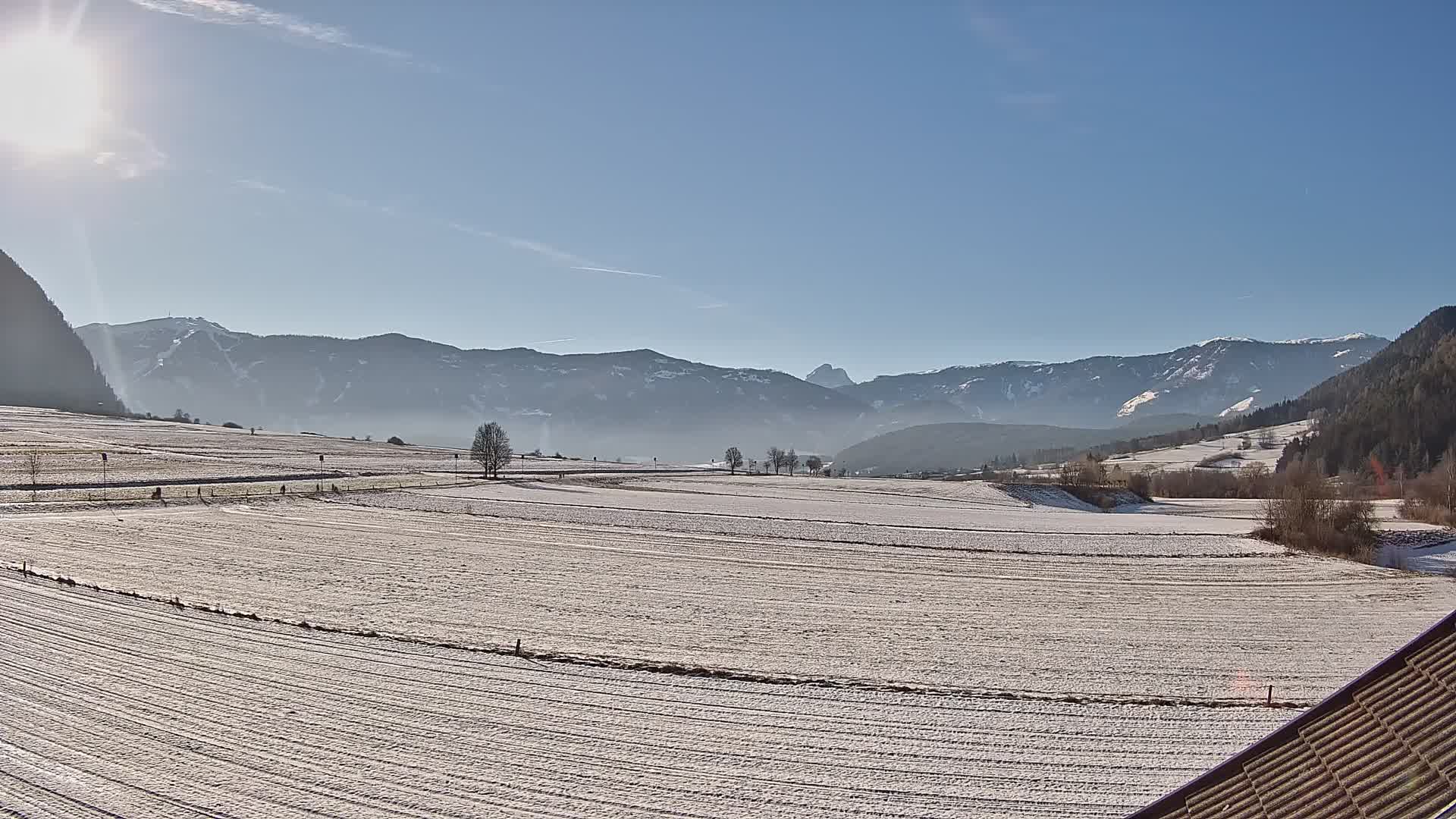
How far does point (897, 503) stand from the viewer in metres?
83.6

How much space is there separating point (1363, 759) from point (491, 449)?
319ft

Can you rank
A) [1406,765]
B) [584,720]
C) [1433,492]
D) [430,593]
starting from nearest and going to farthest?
[1406,765] → [584,720] → [430,593] → [1433,492]

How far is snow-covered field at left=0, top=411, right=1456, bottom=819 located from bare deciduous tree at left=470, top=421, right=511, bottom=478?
51.7 m

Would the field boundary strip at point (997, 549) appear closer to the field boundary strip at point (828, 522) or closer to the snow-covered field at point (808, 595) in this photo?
the field boundary strip at point (828, 522)

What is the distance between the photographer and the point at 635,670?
2066cm

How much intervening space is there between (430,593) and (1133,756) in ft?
75.4

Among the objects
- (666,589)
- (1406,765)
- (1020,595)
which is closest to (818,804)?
(1406,765)

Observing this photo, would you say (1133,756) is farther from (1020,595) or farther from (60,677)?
(60,677)

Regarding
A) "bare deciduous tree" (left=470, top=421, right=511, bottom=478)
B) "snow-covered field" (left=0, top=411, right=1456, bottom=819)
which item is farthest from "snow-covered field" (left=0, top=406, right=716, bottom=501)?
"snow-covered field" (left=0, top=411, right=1456, bottom=819)

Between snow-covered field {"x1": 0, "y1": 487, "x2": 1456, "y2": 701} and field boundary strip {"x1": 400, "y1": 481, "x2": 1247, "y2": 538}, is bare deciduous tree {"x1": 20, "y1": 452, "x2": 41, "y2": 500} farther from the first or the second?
field boundary strip {"x1": 400, "y1": 481, "x2": 1247, "y2": 538}

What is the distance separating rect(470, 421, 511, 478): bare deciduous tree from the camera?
9794 cm

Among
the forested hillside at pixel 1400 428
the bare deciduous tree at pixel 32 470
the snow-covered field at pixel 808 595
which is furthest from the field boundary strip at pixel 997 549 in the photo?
the forested hillside at pixel 1400 428

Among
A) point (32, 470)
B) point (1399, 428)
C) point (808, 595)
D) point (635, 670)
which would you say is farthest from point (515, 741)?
point (1399, 428)

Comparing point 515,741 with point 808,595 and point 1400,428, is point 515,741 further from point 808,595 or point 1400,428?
point 1400,428
